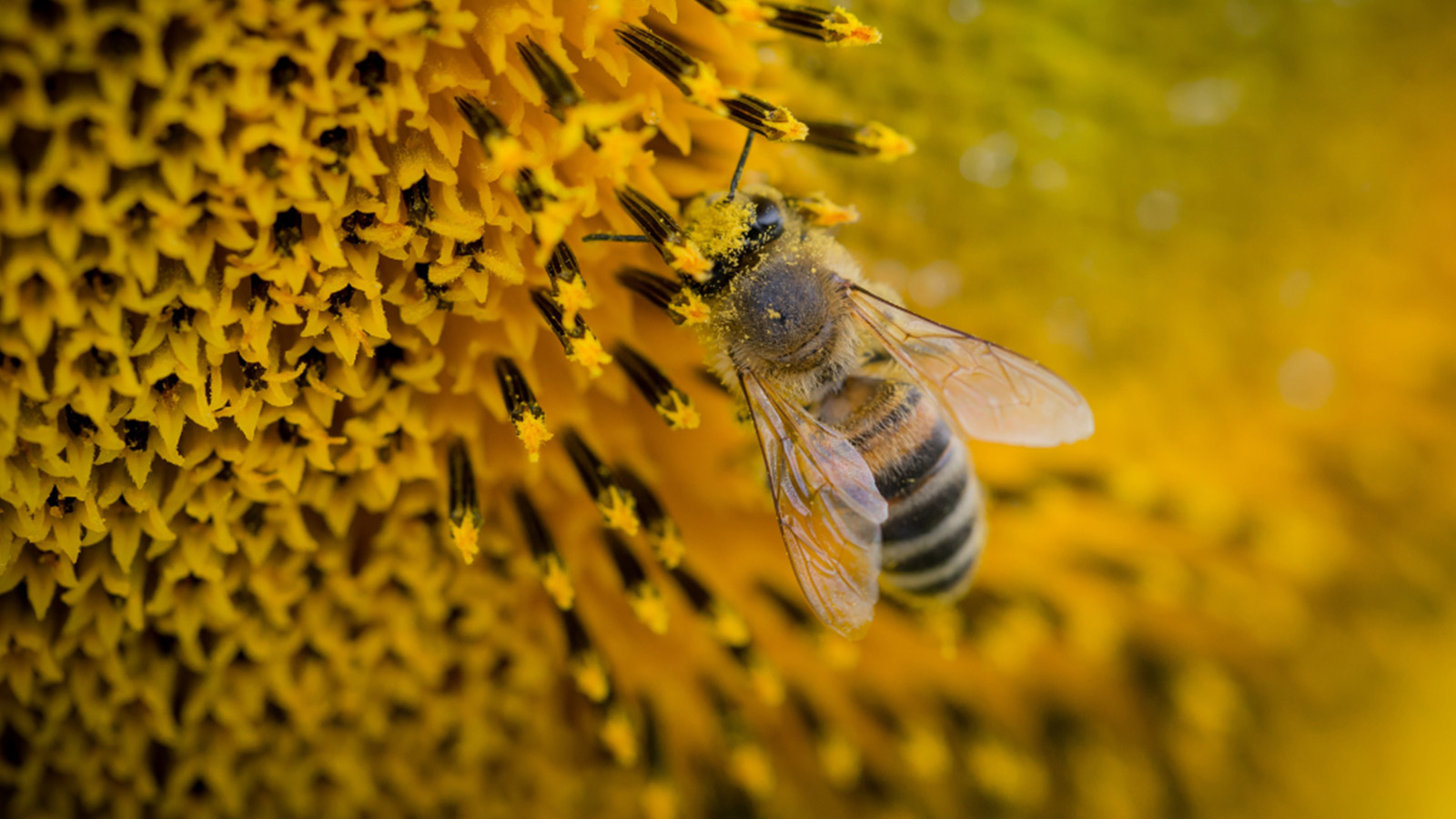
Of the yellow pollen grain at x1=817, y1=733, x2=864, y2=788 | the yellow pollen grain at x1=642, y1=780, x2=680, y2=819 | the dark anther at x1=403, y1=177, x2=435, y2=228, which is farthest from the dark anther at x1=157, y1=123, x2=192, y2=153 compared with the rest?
the yellow pollen grain at x1=817, y1=733, x2=864, y2=788

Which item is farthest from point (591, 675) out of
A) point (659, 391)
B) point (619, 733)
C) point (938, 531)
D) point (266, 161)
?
point (266, 161)

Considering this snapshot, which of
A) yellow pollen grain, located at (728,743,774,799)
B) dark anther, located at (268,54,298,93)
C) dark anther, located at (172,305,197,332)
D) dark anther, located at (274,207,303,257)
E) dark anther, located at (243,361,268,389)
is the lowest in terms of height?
yellow pollen grain, located at (728,743,774,799)

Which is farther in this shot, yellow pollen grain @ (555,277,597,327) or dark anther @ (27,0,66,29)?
yellow pollen grain @ (555,277,597,327)

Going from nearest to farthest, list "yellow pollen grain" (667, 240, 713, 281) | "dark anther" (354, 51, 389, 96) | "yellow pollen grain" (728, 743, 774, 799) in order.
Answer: "dark anther" (354, 51, 389, 96)
"yellow pollen grain" (667, 240, 713, 281)
"yellow pollen grain" (728, 743, 774, 799)

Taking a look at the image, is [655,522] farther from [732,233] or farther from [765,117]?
[765,117]

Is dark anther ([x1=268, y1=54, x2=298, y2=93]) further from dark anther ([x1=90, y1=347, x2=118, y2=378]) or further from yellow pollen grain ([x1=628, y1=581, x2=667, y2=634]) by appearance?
yellow pollen grain ([x1=628, y1=581, x2=667, y2=634])

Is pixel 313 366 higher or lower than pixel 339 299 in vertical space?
lower

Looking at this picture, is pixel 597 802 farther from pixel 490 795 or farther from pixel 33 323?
pixel 33 323

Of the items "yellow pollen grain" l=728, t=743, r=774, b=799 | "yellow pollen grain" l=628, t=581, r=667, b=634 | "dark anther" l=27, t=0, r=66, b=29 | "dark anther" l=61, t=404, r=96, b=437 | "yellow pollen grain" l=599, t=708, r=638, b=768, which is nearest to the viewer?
"dark anther" l=27, t=0, r=66, b=29
